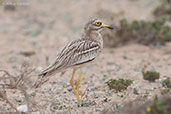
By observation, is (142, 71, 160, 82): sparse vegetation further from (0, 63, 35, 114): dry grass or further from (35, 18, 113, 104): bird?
(0, 63, 35, 114): dry grass

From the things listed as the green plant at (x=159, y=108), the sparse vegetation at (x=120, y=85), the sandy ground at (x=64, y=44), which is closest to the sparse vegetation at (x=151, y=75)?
the sandy ground at (x=64, y=44)

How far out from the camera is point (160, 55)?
30.3 feet

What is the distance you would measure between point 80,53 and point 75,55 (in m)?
0.10

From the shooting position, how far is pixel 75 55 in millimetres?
5672

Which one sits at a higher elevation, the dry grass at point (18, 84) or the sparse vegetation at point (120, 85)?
the dry grass at point (18, 84)

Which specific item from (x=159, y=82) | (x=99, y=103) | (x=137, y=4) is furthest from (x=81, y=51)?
(x=137, y=4)

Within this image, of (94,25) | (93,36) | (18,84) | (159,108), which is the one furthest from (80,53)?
(159,108)

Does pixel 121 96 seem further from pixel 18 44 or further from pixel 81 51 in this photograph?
pixel 18 44

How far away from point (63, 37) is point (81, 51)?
19.1 feet

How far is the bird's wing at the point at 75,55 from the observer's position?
5494mm

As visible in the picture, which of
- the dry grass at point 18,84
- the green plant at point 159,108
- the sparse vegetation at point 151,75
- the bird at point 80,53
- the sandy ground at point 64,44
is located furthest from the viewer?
the sparse vegetation at point 151,75

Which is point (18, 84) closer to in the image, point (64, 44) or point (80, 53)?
point (80, 53)

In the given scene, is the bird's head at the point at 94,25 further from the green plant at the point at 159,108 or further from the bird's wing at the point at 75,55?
the green plant at the point at 159,108

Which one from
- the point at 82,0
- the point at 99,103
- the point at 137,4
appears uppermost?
the point at 82,0
